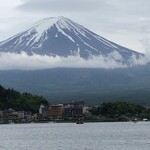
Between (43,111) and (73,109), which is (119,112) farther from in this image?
(73,109)

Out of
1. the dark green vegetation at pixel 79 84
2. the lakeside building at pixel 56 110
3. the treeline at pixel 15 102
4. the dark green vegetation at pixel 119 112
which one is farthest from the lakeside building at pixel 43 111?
the dark green vegetation at pixel 79 84

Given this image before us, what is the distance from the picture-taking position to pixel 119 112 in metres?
101

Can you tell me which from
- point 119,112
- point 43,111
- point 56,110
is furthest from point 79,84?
point 119,112

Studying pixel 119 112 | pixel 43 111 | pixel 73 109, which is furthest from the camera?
pixel 73 109

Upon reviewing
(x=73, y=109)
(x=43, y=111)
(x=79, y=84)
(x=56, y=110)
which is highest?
(x=79, y=84)

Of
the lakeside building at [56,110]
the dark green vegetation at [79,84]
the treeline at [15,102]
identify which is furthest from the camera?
the dark green vegetation at [79,84]

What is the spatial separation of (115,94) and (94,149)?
110 meters

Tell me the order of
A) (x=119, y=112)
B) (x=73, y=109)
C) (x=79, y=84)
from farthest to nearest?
(x=79, y=84)
(x=73, y=109)
(x=119, y=112)

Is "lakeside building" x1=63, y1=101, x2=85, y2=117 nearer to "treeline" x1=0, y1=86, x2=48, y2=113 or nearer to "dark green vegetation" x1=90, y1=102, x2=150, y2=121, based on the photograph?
"treeline" x1=0, y1=86, x2=48, y2=113

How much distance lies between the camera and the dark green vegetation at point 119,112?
100m

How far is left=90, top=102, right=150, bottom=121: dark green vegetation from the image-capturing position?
328ft

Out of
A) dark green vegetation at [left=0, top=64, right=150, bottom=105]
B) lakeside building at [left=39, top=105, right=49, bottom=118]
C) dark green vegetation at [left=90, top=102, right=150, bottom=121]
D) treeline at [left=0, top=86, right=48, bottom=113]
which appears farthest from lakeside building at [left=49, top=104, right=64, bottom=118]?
dark green vegetation at [left=0, top=64, right=150, bottom=105]

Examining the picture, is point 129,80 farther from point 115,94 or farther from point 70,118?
point 70,118

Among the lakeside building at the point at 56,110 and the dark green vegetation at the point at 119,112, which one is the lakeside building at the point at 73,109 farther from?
the dark green vegetation at the point at 119,112
